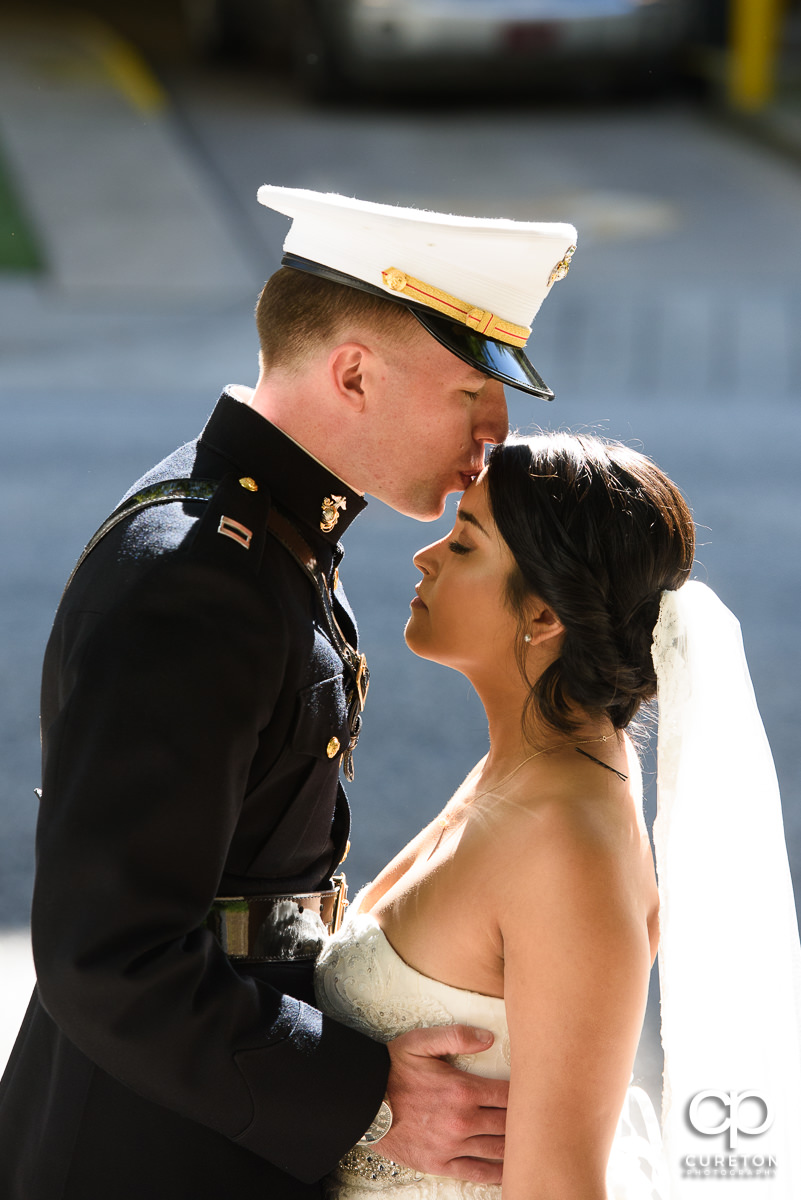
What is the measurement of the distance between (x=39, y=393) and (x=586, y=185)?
5.67 meters

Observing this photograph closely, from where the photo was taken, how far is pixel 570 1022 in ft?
6.38

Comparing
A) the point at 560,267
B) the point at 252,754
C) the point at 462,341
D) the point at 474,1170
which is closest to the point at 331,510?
the point at 462,341

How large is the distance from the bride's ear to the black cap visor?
329mm

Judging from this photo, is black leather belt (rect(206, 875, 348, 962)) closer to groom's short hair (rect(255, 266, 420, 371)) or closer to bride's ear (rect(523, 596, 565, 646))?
bride's ear (rect(523, 596, 565, 646))

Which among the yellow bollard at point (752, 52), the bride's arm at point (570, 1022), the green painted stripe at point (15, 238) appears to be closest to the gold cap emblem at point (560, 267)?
the bride's arm at point (570, 1022)

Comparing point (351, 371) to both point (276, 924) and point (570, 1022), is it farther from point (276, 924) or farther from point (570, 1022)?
point (570, 1022)

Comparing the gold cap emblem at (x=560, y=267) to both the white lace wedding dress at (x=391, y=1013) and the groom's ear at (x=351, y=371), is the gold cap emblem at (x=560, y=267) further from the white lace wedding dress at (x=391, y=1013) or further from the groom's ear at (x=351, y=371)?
the white lace wedding dress at (x=391, y=1013)

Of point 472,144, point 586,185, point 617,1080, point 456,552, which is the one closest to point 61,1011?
point 617,1080

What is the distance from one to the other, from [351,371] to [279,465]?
0.55ft

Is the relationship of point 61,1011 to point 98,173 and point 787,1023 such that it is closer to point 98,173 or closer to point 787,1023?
point 787,1023

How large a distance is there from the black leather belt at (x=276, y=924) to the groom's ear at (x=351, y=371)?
71cm

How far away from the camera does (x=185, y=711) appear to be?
5.74 ft

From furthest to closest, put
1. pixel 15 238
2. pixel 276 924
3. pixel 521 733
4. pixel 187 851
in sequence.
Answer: pixel 15 238
pixel 521 733
pixel 276 924
pixel 187 851

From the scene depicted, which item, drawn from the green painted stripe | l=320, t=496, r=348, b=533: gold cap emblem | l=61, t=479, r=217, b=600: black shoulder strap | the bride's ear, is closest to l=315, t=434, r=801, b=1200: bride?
the bride's ear
